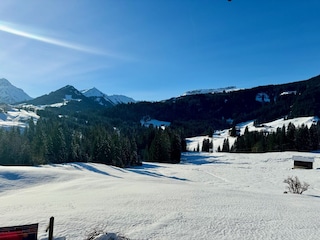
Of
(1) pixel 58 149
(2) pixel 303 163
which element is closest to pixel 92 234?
(1) pixel 58 149

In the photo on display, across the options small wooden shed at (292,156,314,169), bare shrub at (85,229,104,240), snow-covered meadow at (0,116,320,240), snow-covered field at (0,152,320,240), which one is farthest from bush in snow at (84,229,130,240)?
small wooden shed at (292,156,314,169)

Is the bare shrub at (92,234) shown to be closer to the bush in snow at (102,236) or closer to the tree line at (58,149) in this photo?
the bush in snow at (102,236)

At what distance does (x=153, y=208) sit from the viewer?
47.0 feet

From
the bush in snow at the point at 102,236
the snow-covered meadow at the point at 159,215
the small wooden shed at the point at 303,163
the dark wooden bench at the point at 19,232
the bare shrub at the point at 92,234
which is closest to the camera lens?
the dark wooden bench at the point at 19,232

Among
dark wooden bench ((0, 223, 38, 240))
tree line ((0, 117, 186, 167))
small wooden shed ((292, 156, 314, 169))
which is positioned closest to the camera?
dark wooden bench ((0, 223, 38, 240))

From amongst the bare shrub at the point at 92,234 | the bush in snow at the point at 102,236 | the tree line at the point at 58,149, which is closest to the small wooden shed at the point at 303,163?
the tree line at the point at 58,149

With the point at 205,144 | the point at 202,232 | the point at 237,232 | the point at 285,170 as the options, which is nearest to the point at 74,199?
the point at 202,232

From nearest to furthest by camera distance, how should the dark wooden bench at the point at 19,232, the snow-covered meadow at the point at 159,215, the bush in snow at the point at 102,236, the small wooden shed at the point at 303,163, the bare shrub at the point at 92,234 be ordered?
1. the dark wooden bench at the point at 19,232
2. the bush in snow at the point at 102,236
3. the bare shrub at the point at 92,234
4. the snow-covered meadow at the point at 159,215
5. the small wooden shed at the point at 303,163

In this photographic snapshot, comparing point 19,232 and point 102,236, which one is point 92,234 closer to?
point 102,236

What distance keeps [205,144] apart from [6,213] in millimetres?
115458

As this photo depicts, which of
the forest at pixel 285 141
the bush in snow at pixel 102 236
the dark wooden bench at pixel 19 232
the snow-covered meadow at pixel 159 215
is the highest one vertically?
the forest at pixel 285 141

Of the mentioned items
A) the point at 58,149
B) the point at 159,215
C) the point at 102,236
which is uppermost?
the point at 58,149

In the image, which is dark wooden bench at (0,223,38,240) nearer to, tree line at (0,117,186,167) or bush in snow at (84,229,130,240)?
bush in snow at (84,229,130,240)

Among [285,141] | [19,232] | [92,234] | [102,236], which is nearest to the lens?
[19,232]
